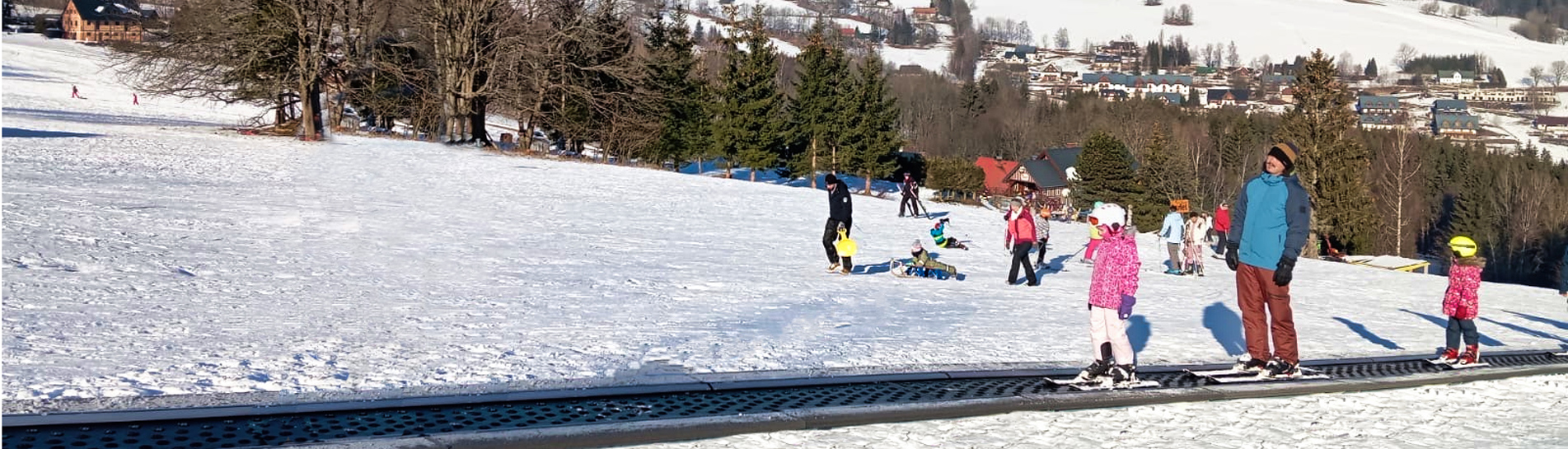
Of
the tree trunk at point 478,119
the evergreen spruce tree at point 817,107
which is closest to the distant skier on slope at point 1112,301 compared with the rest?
the tree trunk at point 478,119

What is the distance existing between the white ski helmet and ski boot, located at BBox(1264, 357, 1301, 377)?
1784 mm

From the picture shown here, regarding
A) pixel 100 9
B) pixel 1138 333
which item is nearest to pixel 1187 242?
pixel 1138 333

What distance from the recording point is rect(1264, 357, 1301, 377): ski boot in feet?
31.5

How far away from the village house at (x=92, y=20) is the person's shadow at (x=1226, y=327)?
135 m

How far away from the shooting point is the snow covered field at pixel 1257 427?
7.04 meters

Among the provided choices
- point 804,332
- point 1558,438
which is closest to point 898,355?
point 804,332

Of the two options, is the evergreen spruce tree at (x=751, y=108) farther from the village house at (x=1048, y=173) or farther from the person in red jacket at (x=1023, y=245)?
the village house at (x=1048, y=173)

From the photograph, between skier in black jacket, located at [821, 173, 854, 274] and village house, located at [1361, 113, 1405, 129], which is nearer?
skier in black jacket, located at [821, 173, 854, 274]

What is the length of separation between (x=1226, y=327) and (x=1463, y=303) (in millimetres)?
3147

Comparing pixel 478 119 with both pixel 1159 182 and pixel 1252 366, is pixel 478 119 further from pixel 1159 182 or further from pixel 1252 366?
pixel 1159 182

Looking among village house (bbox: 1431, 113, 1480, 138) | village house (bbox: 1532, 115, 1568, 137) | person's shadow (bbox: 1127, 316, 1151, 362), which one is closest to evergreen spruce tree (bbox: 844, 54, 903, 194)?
person's shadow (bbox: 1127, 316, 1151, 362)

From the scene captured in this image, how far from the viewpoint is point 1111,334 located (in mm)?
9094

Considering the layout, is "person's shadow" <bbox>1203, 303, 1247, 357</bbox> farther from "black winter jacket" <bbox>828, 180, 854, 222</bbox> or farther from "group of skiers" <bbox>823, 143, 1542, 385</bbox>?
"black winter jacket" <bbox>828, 180, 854, 222</bbox>

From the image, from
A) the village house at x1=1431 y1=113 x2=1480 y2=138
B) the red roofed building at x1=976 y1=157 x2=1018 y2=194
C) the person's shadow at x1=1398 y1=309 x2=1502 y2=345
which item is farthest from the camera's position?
the village house at x1=1431 y1=113 x2=1480 y2=138
